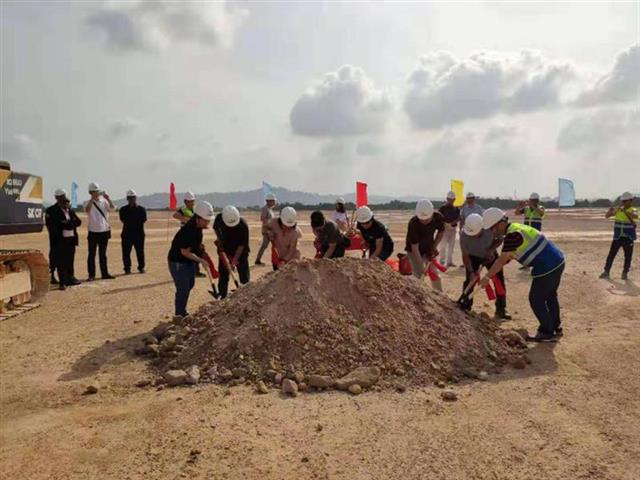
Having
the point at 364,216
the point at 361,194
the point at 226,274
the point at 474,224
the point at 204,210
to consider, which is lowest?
the point at 226,274

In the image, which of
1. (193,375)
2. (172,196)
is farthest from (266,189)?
(193,375)

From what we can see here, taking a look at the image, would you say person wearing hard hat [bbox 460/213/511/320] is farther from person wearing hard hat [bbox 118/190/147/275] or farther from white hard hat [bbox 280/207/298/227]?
person wearing hard hat [bbox 118/190/147/275]

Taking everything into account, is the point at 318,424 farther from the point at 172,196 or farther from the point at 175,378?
the point at 172,196

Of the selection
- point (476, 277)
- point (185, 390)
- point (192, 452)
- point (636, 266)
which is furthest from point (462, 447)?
point (636, 266)

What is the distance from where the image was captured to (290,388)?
15.9 ft

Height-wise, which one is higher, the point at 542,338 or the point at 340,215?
the point at 340,215

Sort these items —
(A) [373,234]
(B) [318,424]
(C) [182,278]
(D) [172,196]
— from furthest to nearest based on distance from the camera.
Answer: (D) [172,196] → (A) [373,234] → (C) [182,278] → (B) [318,424]

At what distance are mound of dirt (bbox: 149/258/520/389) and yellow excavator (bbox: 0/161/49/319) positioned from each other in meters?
3.31

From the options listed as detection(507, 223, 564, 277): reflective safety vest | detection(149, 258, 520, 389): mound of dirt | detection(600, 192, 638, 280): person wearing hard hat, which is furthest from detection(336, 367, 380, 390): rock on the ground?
detection(600, 192, 638, 280): person wearing hard hat

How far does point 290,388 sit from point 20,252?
244 inches

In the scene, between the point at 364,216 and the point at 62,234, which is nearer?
the point at 364,216

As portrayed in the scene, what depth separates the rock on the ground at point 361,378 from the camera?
4969 mm

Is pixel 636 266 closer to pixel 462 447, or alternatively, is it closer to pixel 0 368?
pixel 462 447

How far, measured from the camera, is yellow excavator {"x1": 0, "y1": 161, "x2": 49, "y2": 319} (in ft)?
27.3
